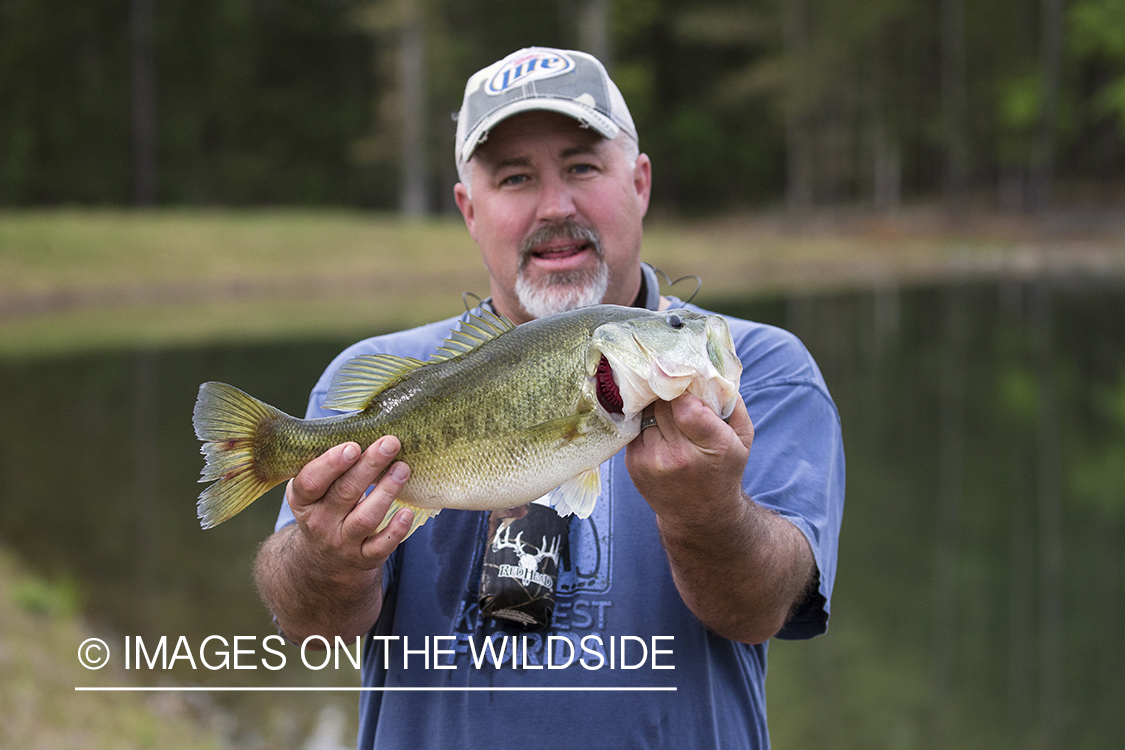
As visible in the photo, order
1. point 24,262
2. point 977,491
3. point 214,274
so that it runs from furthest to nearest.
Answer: point 214,274
point 24,262
point 977,491

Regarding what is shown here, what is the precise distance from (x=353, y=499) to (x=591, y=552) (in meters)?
0.56

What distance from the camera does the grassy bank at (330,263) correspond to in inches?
782

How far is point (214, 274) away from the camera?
24.3 meters

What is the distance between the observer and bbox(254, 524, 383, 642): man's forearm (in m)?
2.19

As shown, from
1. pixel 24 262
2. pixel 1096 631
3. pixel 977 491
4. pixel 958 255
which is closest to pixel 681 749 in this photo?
pixel 1096 631

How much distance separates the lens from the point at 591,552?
2334 millimetres

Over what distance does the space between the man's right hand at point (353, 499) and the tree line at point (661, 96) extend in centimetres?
3320

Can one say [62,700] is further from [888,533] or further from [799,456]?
[888,533]

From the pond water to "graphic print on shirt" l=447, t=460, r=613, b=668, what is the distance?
360 centimetres

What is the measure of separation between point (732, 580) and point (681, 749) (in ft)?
1.34

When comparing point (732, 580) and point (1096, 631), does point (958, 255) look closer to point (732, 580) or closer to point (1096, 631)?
point (1096, 631)

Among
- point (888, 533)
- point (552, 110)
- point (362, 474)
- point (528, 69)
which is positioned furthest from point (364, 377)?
point (888, 533)

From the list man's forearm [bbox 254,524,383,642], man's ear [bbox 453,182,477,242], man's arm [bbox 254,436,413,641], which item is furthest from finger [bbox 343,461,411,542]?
man's ear [bbox 453,182,477,242]

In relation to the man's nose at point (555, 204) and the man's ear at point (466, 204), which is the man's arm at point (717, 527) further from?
the man's ear at point (466, 204)
